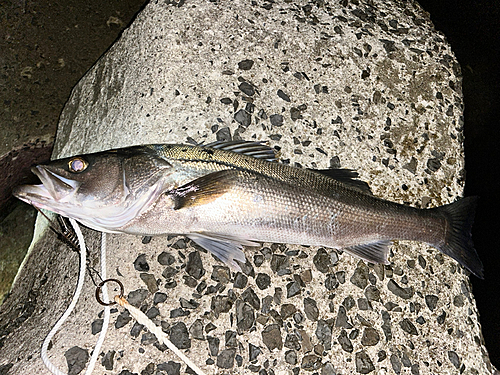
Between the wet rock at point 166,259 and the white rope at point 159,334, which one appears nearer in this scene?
the white rope at point 159,334

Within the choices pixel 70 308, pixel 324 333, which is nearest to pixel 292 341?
pixel 324 333

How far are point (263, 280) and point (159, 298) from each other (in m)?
0.63

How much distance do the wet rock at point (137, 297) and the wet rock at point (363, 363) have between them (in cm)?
134

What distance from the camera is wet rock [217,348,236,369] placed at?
2184mm

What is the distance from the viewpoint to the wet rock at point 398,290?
254 cm

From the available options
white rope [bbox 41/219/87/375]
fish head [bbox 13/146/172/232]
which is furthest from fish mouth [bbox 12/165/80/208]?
white rope [bbox 41/219/87/375]

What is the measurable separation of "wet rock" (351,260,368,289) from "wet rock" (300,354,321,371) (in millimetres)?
533

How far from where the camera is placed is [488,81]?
4.24 meters

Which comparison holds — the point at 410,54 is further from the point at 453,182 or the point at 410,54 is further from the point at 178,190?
the point at 178,190

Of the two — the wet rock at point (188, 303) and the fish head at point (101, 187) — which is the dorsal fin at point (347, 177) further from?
the wet rock at point (188, 303)

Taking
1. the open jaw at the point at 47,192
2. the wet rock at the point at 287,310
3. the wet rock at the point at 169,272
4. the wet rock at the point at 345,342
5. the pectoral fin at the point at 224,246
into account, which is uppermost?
the open jaw at the point at 47,192

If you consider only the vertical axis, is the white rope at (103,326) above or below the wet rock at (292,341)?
above

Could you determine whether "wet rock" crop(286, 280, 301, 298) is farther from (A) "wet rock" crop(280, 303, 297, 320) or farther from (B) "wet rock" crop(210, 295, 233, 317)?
(B) "wet rock" crop(210, 295, 233, 317)

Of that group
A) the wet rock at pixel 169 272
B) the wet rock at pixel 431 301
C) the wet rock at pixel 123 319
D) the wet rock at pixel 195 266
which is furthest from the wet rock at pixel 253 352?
the wet rock at pixel 431 301
